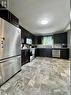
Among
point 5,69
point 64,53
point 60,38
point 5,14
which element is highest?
point 5,14

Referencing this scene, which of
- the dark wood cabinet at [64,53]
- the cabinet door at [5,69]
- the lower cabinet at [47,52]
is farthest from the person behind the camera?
the lower cabinet at [47,52]

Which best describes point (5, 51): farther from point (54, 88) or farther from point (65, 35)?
point (65, 35)

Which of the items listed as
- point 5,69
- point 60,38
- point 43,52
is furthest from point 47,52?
point 5,69

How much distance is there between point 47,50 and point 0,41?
7737 millimetres

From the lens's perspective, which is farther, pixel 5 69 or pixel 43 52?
pixel 43 52

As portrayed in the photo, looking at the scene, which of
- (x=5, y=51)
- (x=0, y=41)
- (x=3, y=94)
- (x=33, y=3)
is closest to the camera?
(x=3, y=94)

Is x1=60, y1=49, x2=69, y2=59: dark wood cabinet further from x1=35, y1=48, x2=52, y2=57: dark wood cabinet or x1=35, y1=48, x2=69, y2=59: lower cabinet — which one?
x1=35, y1=48, x2=52, y2=57: dark wood cabinet

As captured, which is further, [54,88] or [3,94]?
[54,88]

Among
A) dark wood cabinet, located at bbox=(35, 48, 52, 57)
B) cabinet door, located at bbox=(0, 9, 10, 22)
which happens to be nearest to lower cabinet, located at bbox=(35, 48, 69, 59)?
dark wood cabinet, located at bbox=(35, 48, 52, 57)

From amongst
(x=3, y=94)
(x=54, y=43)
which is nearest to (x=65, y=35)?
(x=54, y=43)

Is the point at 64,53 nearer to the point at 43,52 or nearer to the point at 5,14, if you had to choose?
the point at 43,52

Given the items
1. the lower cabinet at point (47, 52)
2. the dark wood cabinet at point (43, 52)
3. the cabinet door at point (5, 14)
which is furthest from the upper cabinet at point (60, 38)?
the cabinet door at point (5, 14)

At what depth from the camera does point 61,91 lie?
7.79 feet

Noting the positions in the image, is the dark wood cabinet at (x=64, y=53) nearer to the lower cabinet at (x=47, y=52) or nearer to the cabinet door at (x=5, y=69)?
the lower cabinet at (x=47, y=52)
